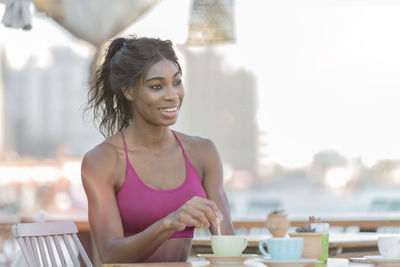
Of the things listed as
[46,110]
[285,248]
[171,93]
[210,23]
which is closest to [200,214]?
[285,248]

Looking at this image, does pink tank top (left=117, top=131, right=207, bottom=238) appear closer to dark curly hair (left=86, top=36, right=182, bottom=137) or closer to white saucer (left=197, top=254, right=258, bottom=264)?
dark curly hair (left=86, top=36, right=182, bottom=137)

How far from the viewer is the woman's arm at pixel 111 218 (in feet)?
5.69

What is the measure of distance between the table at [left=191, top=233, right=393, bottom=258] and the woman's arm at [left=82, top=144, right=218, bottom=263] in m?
0.77

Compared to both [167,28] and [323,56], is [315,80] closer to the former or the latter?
[323,56]

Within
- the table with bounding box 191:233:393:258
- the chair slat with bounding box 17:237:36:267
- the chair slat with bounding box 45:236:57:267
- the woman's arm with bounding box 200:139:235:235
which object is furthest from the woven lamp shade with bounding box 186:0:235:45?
the chair slat with bounding box 17:237:36:267

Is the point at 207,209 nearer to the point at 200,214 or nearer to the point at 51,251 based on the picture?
the point at 200,214

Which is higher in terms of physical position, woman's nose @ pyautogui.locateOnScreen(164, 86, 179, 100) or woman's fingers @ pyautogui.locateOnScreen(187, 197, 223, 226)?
woman's nose @ pyautogui.locateOnScreen(164, 86, 179, 100)

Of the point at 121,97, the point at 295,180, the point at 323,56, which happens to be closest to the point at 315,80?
the point at 323,56

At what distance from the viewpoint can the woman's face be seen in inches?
81.7

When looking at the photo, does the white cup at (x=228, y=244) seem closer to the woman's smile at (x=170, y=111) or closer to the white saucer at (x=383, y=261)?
the white saucer at (x=383, y=261)

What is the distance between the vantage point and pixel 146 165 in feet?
7.13

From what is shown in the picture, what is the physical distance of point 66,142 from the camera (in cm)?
2694

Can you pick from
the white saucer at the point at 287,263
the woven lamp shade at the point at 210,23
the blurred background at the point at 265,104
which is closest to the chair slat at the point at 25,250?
the white saucer at the point at 287,263

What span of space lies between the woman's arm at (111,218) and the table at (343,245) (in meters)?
0.77
